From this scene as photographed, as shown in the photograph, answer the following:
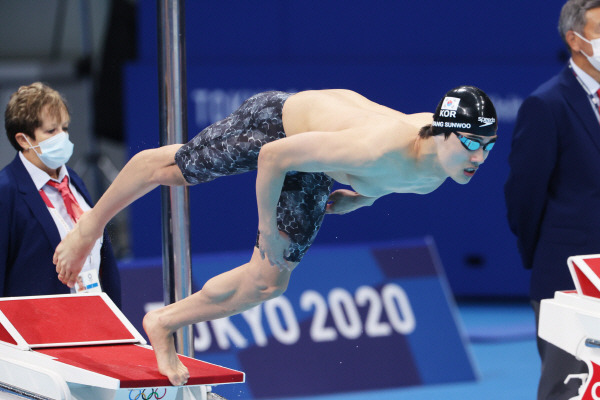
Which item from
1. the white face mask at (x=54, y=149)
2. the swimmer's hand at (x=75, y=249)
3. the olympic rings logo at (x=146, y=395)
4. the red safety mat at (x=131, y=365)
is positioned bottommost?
the olympic rings logo at (x=146, y=395)

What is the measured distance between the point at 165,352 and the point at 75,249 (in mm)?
698

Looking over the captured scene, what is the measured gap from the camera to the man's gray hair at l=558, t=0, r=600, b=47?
183 inches

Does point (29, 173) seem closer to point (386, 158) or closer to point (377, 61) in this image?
point (386, 158)

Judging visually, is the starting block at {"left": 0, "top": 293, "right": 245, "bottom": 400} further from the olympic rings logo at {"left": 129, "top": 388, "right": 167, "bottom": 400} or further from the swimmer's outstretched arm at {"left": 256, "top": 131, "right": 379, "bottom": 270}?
the swimmer's outstretched arm at {"left": 256, "top": 131, "right": 379, "bottom": 270}

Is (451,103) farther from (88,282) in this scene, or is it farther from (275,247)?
(88,282)

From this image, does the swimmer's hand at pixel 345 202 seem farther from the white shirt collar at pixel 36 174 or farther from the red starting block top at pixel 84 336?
the white shirt collar at pixel 36 174

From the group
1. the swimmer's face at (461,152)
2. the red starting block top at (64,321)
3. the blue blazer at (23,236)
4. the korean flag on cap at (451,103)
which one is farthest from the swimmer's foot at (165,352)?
the korean flag on cap at (451,103)

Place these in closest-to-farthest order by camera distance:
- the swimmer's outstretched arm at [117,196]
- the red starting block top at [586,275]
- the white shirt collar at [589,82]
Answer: the red starting block top at [586,275], the swimmer's outstretched arm at [117,196], the white shirt collar at [589,82]

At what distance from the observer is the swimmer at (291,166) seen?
10.6 feet

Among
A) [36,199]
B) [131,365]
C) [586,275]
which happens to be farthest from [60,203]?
[586,275]

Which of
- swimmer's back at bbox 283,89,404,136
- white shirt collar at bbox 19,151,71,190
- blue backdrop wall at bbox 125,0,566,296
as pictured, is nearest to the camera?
swimmer's back at bbox 283,89,404,136

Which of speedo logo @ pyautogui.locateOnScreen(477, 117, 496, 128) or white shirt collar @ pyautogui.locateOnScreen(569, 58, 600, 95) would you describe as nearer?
speedo logo @ pyautogui.locateOnScreen(477, 117, 496, 128)

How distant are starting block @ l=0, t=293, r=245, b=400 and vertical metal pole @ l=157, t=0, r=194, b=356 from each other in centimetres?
35

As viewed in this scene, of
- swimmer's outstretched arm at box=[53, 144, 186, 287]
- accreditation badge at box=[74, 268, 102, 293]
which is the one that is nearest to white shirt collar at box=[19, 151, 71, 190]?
swimmer's outstretched arm at box=[53, 144, 186, 287]
